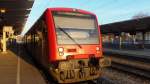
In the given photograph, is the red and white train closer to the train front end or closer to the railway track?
the train front end

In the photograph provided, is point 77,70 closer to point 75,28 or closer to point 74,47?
point 74,47

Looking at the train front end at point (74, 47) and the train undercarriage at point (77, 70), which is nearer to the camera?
the train undercarriage at point (77, 70)

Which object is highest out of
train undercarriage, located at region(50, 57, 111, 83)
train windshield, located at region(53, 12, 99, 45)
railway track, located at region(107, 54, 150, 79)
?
train windshield, located at region(53, 12, 99, 45)

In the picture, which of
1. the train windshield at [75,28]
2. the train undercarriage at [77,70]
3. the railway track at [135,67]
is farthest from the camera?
the railway track at [135,67]

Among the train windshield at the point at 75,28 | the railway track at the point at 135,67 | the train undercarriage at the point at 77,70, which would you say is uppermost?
the train windshield at the point at 75,28

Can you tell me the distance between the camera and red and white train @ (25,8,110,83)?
34.2ft

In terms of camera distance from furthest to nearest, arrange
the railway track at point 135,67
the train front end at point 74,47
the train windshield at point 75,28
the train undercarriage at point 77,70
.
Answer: the railway track at point 135,67 → the train windshield at point 75,28 → the train front end at point 74,47 → the train undercarriage at point 77,70

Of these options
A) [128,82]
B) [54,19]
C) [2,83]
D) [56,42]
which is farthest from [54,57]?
[128,82]

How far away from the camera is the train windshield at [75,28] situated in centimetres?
1087

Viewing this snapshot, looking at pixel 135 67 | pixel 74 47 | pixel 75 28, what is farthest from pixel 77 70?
pixel 135 67

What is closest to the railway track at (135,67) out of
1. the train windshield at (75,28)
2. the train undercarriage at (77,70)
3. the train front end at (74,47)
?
the train undercarriage at (77,70)

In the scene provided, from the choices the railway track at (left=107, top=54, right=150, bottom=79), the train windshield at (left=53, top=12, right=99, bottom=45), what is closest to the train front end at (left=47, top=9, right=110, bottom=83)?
the train windshield at (left=53, top=12, right=99, bottom=45)

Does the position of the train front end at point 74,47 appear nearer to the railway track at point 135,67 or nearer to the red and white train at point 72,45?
the red and white train at point 72,45

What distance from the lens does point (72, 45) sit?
35.7 ft
